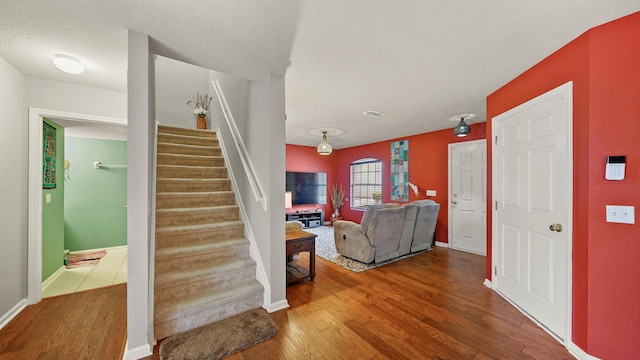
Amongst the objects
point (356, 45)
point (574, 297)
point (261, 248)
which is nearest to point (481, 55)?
point (356, 45)

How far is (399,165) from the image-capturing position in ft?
18.4

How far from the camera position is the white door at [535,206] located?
1827mm

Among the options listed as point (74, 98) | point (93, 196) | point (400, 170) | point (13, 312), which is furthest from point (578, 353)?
point (93, 196)

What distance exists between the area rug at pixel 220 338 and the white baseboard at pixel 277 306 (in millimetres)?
108

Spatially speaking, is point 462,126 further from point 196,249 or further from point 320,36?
point 196,249

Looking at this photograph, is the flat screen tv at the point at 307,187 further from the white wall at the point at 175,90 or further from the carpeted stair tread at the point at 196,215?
the carpeted stair tread at the point at 196,215

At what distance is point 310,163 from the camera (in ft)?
22.6

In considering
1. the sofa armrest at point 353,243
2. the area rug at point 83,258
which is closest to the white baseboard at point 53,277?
the area rug at point 83,258

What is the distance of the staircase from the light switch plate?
2.81 metres

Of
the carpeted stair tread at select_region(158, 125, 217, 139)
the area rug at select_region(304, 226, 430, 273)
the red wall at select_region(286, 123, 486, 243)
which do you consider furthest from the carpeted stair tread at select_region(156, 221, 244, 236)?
the red wall at select_region(286, 123, 486, 243)

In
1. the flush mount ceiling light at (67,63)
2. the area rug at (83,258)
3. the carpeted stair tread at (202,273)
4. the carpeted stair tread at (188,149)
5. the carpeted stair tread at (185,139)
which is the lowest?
the area rug at (83,258)

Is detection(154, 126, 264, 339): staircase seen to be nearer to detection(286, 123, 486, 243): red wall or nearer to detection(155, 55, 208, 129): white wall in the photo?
detection(155, 55, 208, 129): white wall

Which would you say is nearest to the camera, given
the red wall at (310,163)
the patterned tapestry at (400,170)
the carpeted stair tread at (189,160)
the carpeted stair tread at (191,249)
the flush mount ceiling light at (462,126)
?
the carpeted stair tread at (191,249)

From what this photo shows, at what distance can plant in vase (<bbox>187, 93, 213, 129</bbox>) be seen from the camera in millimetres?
4453
